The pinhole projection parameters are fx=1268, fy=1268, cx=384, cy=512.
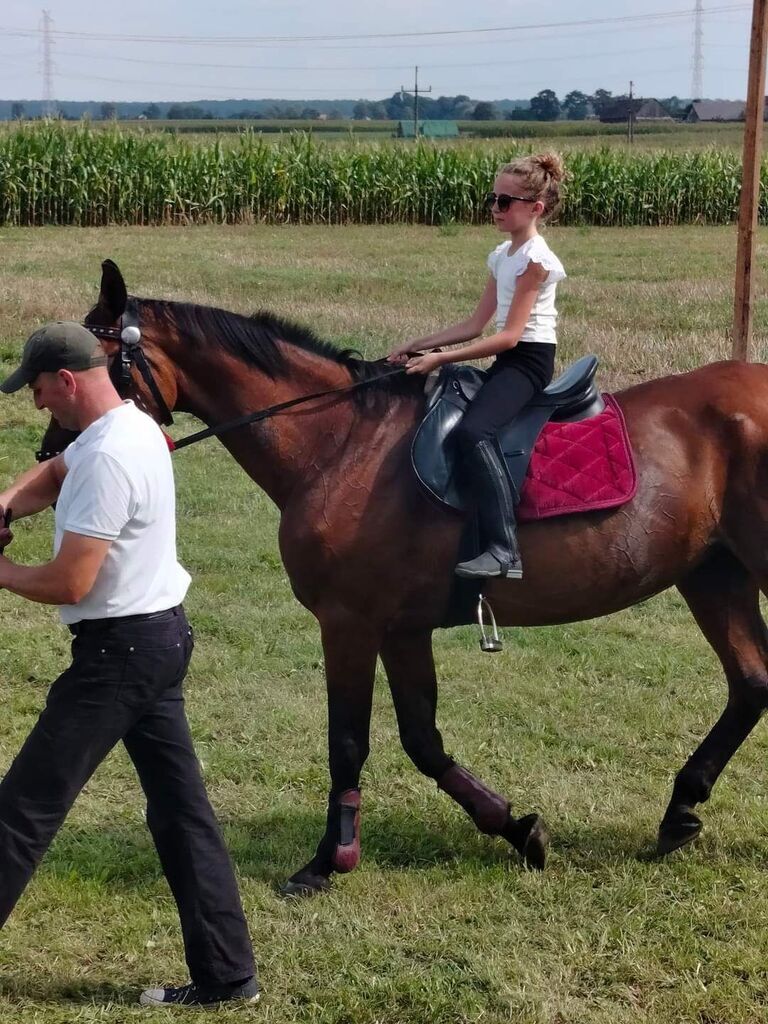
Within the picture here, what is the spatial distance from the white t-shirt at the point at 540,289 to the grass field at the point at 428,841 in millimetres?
2063

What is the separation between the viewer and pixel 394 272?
21.0m

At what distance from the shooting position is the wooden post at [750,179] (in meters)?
8.88

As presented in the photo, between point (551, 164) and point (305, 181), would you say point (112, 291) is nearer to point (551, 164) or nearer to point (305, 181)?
point (551, 164)

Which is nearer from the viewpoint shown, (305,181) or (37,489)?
(37,489)

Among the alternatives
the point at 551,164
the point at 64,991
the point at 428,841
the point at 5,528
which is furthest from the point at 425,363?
the point at 64,991

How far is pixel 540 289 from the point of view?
479 cm

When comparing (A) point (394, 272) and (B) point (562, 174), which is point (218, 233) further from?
(B) point (562, 174)

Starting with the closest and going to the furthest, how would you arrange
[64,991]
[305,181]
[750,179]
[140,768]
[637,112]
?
[140,768] < [64,991] < [750,179] < [305,181] < [637,112]

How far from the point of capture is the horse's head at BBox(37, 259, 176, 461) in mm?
4441

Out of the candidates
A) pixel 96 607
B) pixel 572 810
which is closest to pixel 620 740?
pixel 572 810

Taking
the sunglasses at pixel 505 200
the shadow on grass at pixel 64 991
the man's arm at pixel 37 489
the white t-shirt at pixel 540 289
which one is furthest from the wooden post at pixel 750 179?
the shadow on grass at pixel 64 991

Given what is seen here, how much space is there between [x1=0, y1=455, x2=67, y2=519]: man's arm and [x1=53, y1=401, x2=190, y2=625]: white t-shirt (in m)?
0.40

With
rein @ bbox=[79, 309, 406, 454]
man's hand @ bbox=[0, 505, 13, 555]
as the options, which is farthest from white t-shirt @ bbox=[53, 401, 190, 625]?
rein @ bbox=[79, 309, 406, 454]

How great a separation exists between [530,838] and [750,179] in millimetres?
5861
